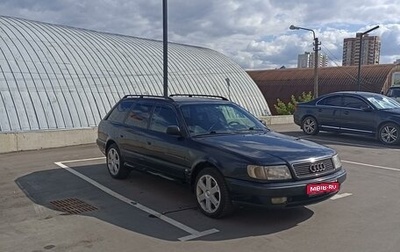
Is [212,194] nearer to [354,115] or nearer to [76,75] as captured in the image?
[354,115]

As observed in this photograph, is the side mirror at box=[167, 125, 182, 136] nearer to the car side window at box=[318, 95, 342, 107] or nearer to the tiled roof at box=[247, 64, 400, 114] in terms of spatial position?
the car side window at box=[318, 95, 342, 107]

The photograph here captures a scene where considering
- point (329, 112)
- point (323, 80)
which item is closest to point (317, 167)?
point (329, 112)

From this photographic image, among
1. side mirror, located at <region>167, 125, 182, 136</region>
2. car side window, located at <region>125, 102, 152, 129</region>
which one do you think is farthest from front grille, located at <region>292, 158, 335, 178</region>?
car side window, located at <region>125, 102, 152, 129</region>

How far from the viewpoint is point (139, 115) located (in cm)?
658

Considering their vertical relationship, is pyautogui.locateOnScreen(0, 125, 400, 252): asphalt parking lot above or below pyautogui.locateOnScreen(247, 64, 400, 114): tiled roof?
below

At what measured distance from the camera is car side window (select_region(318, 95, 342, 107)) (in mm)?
12803

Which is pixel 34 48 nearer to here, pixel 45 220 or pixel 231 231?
pixel 45 220

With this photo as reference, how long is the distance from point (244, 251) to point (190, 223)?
1001 mm

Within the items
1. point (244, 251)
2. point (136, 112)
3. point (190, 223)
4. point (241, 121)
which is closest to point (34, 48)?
point (136, 112)

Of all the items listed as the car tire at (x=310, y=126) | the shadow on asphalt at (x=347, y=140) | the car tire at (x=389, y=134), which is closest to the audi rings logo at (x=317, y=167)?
the shadow on asphalt at (x=347, y=140)

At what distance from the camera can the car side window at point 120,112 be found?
23.1ft

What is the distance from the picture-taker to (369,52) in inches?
2023

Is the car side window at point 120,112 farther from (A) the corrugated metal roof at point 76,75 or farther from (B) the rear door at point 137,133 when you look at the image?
(A) the corrugated metal roof at point 76,75

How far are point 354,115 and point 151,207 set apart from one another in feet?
29.9
